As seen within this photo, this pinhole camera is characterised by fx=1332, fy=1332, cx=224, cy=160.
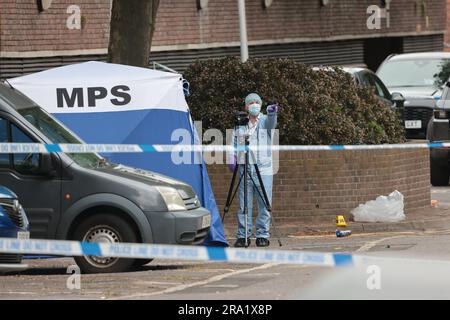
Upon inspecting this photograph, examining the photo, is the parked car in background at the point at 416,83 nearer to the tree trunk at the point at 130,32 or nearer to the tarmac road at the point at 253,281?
the tree trunk at the point at 130,32

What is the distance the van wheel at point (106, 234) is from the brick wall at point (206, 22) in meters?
12.5

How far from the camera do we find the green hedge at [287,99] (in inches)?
688

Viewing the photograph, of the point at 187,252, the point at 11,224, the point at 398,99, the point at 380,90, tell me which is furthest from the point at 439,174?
the point at 187,252

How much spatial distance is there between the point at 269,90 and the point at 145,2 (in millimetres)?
2236

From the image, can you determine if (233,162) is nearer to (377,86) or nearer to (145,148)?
(145,148)

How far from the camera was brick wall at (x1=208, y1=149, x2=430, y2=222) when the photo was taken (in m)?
17.1

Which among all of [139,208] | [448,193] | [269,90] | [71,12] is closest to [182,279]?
[139,208]

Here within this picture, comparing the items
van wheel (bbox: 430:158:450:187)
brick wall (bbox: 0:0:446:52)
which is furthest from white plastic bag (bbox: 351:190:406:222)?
brick wall (bbox: 0:0:446:52)

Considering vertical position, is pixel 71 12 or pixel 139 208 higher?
pixel 71 12

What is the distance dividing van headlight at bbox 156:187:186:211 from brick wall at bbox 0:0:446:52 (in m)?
12.4

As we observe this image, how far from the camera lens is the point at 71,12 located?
86.1 ft

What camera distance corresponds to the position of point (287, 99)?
17.7 meters
